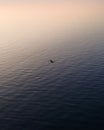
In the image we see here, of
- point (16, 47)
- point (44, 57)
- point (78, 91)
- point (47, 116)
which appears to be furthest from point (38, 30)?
point (47, 116)

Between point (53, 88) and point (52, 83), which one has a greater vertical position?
point (52, 83)

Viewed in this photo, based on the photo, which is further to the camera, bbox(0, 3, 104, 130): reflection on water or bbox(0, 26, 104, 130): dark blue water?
bbox(0, 3, 104, 130): reflection on water

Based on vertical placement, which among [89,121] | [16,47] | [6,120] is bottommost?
[89,121]

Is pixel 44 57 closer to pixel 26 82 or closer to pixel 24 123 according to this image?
pixel 26 82

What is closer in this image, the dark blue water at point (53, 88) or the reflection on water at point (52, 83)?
the dark blue water at point (53, 88)

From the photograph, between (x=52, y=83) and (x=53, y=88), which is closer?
(x=53, y=88)
